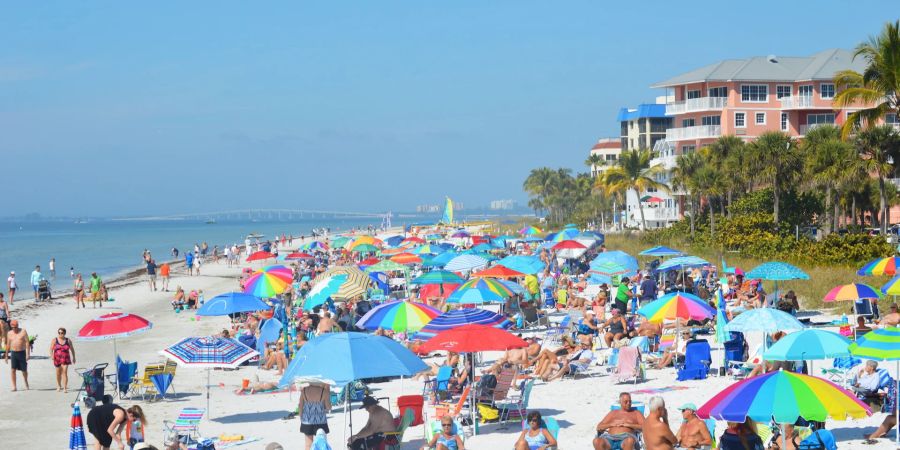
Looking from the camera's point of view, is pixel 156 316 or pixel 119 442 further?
pixel 156 316

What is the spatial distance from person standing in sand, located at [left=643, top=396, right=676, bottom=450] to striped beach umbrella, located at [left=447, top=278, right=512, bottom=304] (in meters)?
8.43

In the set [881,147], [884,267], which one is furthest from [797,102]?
[884,267]

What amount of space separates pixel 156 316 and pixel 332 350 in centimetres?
2062

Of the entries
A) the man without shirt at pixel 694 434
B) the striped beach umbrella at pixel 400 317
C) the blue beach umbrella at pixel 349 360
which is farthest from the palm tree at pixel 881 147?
the blue beach umbrella at pixel 349 360

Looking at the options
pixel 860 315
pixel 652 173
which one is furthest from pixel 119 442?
pixel 652 173

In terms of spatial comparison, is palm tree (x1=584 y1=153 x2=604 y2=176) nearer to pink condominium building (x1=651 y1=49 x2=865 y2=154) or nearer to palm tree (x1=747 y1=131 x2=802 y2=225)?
pink condominium building (x1=651 y1=49 x2=865 y2=154)

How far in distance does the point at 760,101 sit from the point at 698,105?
11.4 feet

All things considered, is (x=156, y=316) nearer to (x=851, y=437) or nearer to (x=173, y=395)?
(x=173, y=395)

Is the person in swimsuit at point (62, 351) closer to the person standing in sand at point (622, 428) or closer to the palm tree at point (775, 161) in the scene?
the person standing in sand at point (622, 428)

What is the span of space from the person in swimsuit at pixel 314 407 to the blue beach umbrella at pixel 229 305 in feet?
17.6

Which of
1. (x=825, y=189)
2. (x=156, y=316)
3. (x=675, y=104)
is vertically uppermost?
(x=675, y=104)

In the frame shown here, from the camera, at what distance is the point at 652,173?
59594mm

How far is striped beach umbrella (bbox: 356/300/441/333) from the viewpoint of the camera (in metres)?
14.9

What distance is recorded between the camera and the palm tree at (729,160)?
136 feet
